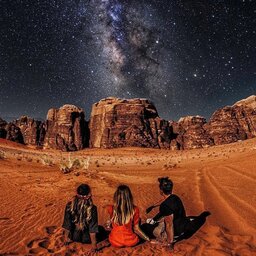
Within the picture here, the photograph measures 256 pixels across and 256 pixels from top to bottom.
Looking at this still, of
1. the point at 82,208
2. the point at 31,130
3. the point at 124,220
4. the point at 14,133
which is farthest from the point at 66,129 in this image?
the point at 124,220

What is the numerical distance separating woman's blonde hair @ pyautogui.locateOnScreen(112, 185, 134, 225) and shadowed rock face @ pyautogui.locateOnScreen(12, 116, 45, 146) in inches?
2592

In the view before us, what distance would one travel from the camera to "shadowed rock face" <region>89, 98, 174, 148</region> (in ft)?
202

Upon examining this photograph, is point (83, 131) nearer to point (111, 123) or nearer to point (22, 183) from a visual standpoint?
point (111, 123)

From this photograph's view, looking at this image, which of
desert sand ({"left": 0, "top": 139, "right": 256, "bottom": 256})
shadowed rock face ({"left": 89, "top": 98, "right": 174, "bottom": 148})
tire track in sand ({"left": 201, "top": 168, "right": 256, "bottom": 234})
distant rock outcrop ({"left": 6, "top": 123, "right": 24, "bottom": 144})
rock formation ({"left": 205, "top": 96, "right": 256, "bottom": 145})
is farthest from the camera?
distant rock outcrop ({"left": 6, "top": 123, "right": 24, "bottom": 144})

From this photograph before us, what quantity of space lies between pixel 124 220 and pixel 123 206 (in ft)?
0.96

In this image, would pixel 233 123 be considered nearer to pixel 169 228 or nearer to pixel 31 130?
pixel 31 130

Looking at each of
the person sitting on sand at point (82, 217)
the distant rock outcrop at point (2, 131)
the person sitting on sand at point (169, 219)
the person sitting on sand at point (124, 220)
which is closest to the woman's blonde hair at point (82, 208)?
the person sitting on sand at point (82, 217)

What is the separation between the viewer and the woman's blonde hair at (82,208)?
16.8ft

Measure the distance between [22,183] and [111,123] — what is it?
52.9 m

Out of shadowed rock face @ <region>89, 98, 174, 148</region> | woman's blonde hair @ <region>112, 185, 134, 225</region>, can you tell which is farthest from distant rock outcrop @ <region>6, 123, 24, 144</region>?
woman's blonde hair @ <region>112, 185, 134, 225</region>

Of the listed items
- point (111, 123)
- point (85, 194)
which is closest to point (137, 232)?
point (85, 194)

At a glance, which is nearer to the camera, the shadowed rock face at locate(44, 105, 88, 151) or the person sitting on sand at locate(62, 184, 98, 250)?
the person sitting on sand at locate(62, 184, 98, 250)

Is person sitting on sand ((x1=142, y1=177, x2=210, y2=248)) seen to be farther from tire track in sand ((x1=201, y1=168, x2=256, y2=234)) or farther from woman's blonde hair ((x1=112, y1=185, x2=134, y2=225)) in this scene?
tire track in sand ((x1=201, y1=168, x2=256, y2=234))

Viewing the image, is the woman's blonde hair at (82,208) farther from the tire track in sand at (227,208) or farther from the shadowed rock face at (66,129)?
the shadowed rock face at (66,129)
